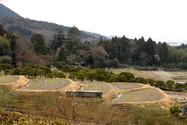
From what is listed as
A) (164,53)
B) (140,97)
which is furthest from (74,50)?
(164,53)

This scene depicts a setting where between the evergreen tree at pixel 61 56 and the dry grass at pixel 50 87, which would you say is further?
the evergreen tree at pixel 61 56

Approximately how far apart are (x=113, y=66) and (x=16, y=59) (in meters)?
50.4

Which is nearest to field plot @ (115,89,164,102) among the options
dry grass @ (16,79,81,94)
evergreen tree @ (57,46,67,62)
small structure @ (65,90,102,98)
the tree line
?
small structure @ (65,90,102,98)

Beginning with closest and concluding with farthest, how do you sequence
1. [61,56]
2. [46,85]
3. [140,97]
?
1. [140,97]
2. [46,85]
3. [61,56]

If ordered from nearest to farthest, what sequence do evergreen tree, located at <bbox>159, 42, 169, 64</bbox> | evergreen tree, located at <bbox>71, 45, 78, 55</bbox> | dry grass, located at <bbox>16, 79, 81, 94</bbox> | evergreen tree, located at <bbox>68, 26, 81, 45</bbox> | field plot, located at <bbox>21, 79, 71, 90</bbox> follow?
dry grass, located at <bbox>16, 79, 81, 94</bbox> < field plot, located at <bbox>21, 79, 71, 90</bbox> < evergreen tree, located at <bbox>71, 45, 78, 55</bbox> < evergreen tree, located at <bbox>68, 26, 81, 45</bbox> < evergreen tree, located at <bbox>159, 42, 169, 64</bbox>

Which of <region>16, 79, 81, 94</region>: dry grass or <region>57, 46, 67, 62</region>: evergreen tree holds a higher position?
<region>57, 46, 67, 62</region>: evergreen tree

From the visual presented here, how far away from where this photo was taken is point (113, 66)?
83500 millimetres

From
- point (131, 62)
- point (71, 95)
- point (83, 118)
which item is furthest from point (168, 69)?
point (83, 118)

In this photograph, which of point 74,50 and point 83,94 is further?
point 74,50

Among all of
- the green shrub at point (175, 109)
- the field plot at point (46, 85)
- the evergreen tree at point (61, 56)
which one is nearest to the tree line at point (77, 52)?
the evergreen tree at point (61, 56)

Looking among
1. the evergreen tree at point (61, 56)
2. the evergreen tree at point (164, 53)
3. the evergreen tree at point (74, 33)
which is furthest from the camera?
the evergreen tree at point (164, 53)

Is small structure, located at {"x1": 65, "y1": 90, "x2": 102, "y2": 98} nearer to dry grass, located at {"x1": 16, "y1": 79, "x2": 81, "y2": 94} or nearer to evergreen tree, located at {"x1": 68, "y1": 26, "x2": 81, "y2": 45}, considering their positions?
dry grass, located at {"x1": 16, "y1": 79, "x2": 81, "y2": 94}

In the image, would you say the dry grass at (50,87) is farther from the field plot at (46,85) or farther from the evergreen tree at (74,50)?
the evergreen tree at (74,50)

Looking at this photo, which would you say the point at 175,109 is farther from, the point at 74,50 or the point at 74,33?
the point at 74,33
